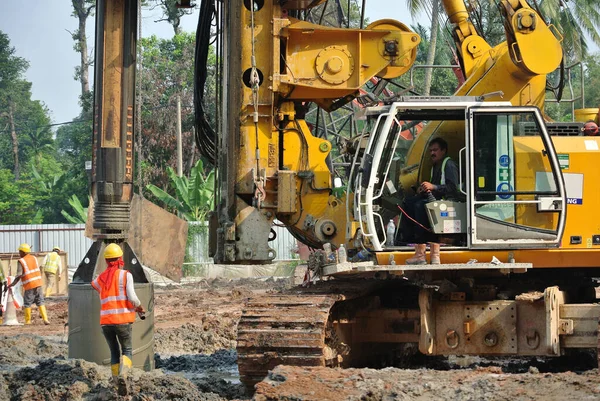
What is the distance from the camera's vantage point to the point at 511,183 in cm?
1055

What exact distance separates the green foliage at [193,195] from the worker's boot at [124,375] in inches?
924

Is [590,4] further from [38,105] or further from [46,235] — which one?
[38,105]

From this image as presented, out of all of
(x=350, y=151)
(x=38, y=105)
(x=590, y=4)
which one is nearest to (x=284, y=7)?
(x=350, y=151)

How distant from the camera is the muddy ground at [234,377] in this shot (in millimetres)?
8336

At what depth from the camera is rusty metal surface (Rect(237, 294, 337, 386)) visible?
9.93m

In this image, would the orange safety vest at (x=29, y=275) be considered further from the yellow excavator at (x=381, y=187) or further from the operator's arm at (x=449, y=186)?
the operator's arm at (x=449, y=186)

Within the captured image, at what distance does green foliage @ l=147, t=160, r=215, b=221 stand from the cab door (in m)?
24.2

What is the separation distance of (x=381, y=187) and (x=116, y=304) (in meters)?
2.97

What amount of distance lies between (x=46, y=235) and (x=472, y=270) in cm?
3028

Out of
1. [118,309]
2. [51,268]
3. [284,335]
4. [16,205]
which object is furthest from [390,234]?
[16,205]

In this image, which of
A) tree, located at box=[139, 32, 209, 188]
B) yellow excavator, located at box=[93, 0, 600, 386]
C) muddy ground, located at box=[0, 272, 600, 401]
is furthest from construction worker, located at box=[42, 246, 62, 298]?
tree, located at box=[139, 32, 209, 188]

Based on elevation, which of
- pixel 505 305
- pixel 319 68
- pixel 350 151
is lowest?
pixel 505 305

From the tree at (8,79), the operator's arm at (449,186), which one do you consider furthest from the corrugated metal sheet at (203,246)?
the tree at (8,79)

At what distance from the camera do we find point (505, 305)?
10.8 m
